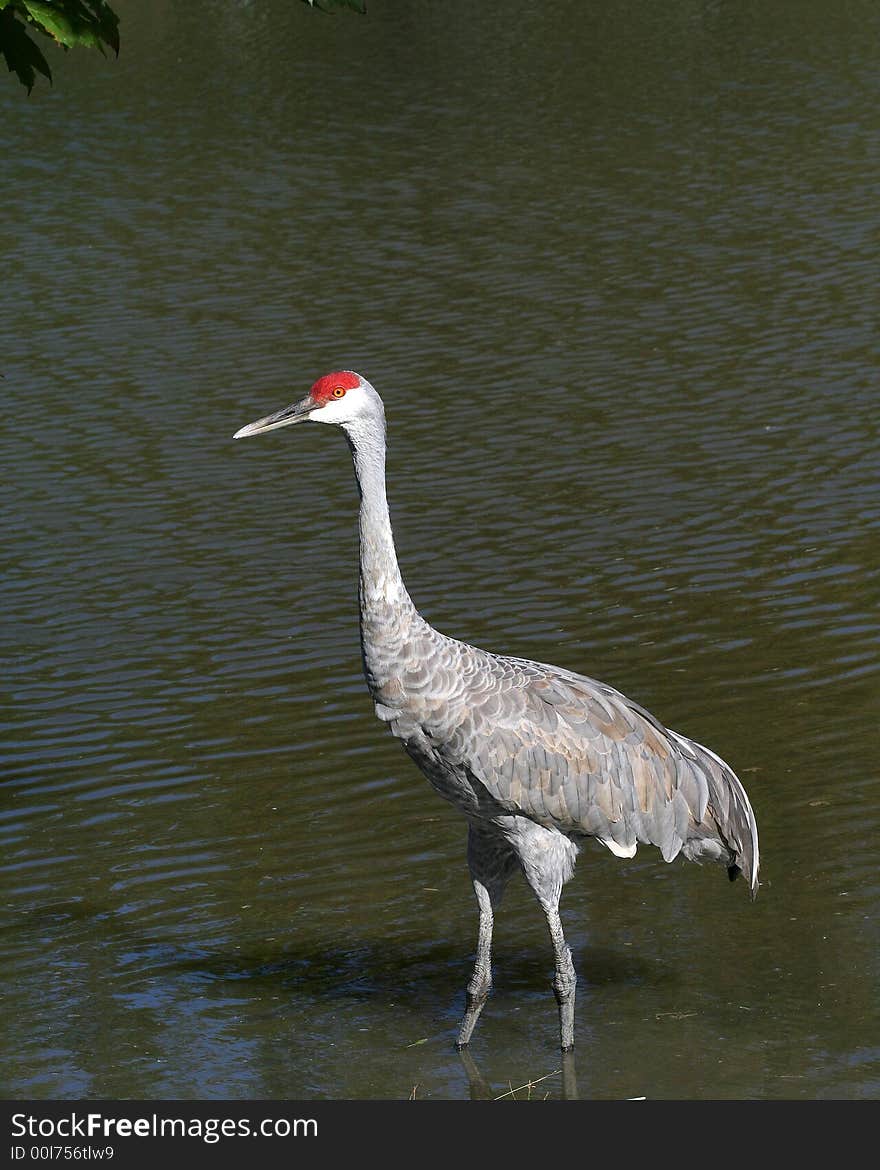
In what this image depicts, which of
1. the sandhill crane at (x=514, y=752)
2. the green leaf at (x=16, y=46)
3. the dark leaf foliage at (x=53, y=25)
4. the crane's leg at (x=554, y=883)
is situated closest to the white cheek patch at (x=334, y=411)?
the sandhill crane at (x=514, y=752)

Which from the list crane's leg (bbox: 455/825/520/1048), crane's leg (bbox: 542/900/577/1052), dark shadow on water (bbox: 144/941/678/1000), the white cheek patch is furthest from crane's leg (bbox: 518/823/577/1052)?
the white cheek patch

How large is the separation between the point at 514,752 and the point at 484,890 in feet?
2.52

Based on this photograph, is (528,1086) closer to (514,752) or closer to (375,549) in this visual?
(514,752)

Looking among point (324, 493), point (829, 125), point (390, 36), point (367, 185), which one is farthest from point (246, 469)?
point (390, 36)

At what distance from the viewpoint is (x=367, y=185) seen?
2506 cm

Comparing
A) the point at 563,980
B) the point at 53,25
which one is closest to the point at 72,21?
the point at 53,25

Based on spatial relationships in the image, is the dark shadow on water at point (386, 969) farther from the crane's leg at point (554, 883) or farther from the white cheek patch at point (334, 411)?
the white cheek patch at point (334, 411)

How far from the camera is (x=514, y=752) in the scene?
281 inches

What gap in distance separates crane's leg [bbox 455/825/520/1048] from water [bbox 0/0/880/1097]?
19cm

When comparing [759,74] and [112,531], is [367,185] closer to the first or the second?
[759,74]

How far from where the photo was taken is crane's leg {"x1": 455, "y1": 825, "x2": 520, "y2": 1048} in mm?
7523

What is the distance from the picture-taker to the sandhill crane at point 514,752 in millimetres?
7094

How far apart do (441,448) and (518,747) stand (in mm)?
8316

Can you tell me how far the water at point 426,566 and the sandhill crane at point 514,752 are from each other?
67 cm
